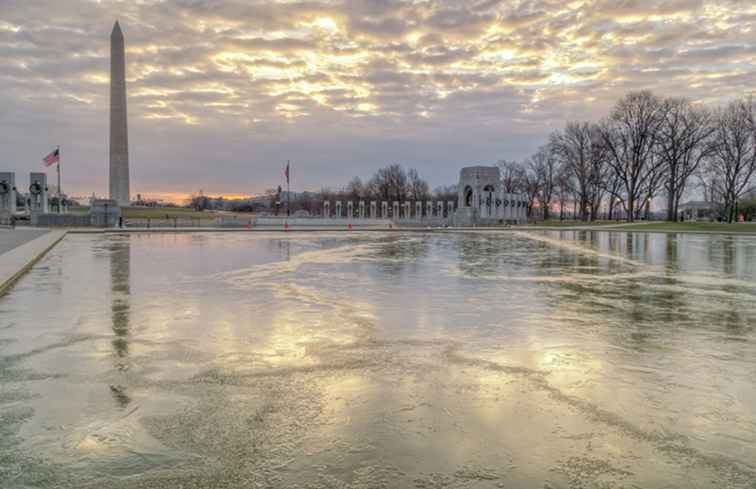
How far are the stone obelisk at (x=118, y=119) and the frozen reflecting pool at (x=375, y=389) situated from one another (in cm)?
5732

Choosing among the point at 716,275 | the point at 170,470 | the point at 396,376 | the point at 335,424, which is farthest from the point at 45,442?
the point at 716,275

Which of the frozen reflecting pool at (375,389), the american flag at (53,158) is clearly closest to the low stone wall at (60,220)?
the american flag at (53,158)

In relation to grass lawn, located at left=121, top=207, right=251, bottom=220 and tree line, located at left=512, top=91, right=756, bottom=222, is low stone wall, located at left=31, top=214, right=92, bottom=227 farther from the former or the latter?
tree line, located at left=512, top=91, right=756, bottom=222

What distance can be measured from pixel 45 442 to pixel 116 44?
66476 millimetres

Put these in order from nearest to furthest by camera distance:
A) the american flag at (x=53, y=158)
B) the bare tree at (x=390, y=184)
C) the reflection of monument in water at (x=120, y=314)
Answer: the reflection of monument in water at (x=120, y=314) → the american flag at (x=53, y=158) → the bare tree at (x=390, y=184)

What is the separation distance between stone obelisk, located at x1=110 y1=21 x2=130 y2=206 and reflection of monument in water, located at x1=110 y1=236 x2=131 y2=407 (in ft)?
166

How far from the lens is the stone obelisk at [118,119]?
60625 mm

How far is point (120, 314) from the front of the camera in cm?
990

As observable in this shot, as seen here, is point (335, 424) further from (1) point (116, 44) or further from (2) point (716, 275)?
(1) point (116, 44)

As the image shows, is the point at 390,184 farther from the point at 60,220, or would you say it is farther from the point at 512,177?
the point at 60,220

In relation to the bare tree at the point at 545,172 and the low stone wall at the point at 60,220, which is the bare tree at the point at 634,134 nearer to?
the bare tree at the point at 545,172

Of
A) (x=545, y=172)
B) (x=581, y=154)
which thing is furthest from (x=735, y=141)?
(x=545, y=172)

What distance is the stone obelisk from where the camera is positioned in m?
60.6

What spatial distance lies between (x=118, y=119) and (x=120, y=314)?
61485 millimetres
